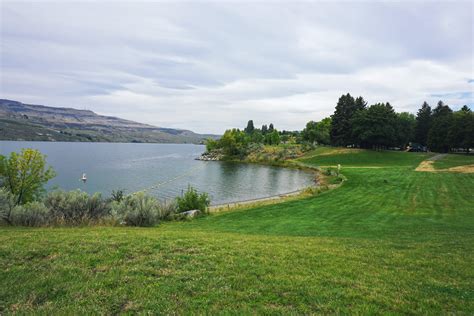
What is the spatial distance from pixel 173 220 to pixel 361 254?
13.9m

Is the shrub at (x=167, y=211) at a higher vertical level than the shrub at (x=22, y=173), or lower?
lower

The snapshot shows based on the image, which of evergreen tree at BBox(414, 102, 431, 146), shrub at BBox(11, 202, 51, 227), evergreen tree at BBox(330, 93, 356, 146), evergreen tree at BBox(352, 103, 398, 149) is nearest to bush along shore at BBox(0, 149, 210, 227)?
shrub at BBox(11, 202, 51, 227)

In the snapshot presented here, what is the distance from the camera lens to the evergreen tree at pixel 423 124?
83.3 metres

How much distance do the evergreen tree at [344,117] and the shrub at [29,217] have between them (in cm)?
7928

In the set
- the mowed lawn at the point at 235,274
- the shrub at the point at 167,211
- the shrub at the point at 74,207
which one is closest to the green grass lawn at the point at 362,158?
the shrub at the point at 167,211

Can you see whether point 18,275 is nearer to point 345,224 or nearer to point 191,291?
point 191,291

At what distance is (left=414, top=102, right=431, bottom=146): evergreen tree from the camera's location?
83.3 m

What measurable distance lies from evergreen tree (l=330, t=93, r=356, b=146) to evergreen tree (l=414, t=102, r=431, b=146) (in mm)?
20923

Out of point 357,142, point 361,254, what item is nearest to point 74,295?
point 361,254

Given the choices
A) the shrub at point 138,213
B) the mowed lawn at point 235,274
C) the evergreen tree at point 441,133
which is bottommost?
the shrub at point 138,213

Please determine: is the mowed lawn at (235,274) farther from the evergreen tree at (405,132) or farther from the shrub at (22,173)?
the evergreen tree at (405,132)

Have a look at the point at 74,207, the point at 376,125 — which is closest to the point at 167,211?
the point at 74,207

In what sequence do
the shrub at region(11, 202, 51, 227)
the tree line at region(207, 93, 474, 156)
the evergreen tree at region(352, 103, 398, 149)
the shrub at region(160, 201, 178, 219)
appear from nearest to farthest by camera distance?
the shrub at region(11, 202, 51, 227)
the shrub at region(160, 201, 178, 219)
the tree line at region(207, 93, 474, 156)
the evergreen tree at region(352, 103, 398, 149)

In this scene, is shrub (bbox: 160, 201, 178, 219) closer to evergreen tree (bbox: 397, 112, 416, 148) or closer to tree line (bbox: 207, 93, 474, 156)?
tree line (bbox: 207, 93, 474, 156)
